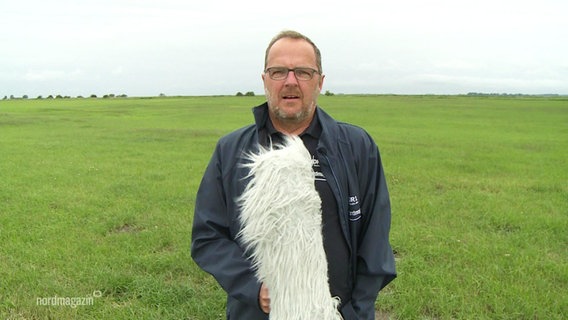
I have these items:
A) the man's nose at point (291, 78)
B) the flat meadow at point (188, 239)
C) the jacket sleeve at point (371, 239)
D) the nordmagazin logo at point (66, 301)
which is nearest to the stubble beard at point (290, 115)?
the man's nose at point (291, 78)

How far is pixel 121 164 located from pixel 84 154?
2.39m

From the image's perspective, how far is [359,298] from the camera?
2059 mm

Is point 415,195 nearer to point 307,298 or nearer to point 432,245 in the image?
point 432,245

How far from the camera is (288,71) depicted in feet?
6.27

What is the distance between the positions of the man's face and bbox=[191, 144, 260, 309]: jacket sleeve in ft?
1.32

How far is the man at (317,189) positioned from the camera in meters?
1.93

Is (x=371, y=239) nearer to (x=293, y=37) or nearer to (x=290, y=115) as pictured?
(x=290, y=115)

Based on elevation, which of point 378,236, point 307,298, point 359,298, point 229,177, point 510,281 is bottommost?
point 510,281

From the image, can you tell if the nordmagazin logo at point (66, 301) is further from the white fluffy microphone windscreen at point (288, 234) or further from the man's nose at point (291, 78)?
the man's nose at point (291, 78)

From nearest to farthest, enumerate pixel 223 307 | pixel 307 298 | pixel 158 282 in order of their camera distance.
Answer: pixel 307 298, pixel 223 307, pixel 158 282

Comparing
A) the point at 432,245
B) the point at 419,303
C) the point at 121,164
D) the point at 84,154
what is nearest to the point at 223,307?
the point at 419,303

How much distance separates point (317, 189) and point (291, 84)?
47cm

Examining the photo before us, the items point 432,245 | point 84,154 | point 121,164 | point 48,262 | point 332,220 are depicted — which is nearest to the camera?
point 332,220

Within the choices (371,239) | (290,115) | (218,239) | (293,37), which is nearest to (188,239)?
(218,239)
